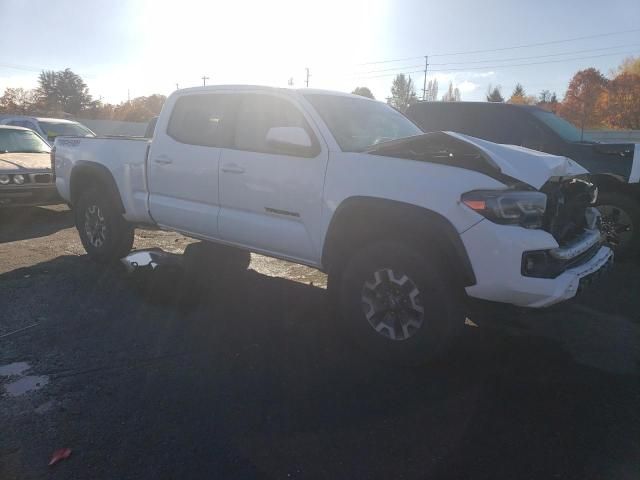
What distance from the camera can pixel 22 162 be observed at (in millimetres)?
8672

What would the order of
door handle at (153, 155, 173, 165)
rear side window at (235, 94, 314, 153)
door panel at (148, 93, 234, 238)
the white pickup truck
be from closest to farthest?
1. the white pickup truck
2. rear side window at (235, 94, 314, 153)
3. door panel at (148, 93, 234, 238)
4. door handle at (153, 155, 173, 165)

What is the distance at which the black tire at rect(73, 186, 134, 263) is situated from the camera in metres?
5.77

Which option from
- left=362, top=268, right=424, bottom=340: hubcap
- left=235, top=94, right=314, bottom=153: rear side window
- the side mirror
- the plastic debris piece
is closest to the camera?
left=362, top=268, right=424, bottom=340: hubcap

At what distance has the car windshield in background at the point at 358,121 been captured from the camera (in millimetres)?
4082

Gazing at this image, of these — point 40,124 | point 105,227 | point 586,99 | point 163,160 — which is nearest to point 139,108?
point 586,99

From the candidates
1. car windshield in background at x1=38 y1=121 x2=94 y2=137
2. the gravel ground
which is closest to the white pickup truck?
the gravel ground

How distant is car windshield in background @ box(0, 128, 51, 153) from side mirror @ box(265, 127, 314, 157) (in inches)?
308

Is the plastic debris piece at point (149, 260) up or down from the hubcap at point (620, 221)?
down

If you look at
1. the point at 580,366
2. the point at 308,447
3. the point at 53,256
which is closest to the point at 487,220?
the point at 580,366

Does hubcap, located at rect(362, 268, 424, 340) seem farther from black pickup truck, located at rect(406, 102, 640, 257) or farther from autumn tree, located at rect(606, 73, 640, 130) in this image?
autumn tree, located at rect(606, 73, 640, 130)

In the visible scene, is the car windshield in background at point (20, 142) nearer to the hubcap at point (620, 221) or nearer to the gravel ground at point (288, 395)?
the gravel ground at point (288, 395)

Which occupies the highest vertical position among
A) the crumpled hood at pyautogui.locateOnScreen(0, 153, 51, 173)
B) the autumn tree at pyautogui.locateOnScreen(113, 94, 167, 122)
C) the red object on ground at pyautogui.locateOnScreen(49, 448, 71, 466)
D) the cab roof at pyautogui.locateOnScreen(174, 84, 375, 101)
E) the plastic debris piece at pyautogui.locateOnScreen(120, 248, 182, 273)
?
the autumn tree at pyautogui.locateOnScreen(113, 94, 167, 122)

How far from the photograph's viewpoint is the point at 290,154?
4.06 m

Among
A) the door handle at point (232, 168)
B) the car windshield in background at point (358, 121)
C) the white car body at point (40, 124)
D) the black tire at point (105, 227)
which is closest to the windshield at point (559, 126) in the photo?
the car windshield in background at point (358, 121)
